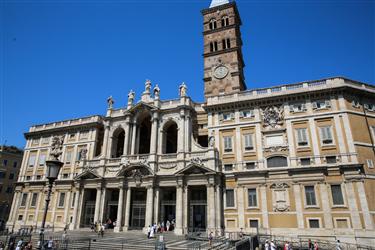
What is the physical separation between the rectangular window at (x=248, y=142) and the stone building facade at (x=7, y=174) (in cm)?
5133

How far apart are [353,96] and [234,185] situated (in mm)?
15860

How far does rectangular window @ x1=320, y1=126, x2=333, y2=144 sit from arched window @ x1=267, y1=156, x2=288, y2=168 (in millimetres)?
4223

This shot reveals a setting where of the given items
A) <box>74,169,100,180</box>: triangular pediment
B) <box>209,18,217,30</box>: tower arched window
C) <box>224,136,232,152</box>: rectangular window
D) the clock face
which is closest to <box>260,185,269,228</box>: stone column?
<box>224,136,232,152</box>: rectangular window

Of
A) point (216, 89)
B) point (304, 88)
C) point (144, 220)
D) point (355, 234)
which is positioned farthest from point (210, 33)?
point (355, 234)

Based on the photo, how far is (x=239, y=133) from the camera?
2928 centimetres

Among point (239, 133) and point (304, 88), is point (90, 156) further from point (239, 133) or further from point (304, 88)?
point (304, 88)

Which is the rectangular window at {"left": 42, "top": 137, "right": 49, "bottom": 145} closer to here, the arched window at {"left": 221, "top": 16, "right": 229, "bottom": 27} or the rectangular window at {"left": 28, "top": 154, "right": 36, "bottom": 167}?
the rectangular window at {"left": 28, "top": 154, "right": 36, "bottom": 167}

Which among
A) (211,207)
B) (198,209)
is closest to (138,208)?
(198,209)

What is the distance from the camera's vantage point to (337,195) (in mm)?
23781

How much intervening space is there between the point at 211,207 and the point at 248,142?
27.0 feet

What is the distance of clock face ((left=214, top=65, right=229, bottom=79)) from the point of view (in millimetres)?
39281

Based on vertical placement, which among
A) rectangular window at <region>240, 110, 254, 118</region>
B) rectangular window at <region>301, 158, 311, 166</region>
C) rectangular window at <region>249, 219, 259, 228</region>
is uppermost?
rectangular window at <region>240, 110, 254, 118</region>

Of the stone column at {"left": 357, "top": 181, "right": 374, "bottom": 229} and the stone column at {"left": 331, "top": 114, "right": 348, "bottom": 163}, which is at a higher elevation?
the stone column at {"left": 331, "top": 114, "right": 348, "bottom": 163}

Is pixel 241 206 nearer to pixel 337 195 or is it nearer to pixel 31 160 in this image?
pixel 337 195
